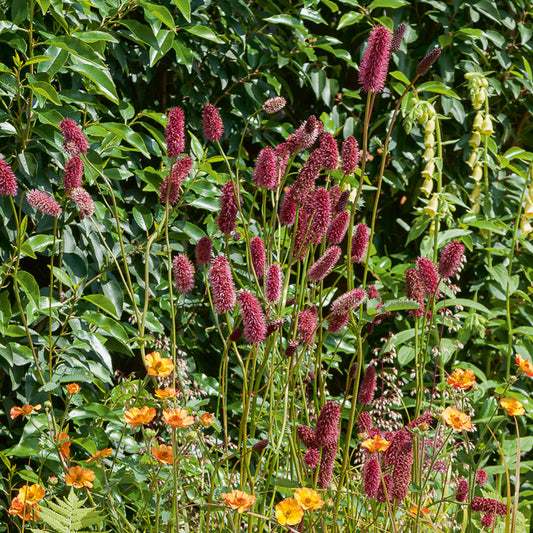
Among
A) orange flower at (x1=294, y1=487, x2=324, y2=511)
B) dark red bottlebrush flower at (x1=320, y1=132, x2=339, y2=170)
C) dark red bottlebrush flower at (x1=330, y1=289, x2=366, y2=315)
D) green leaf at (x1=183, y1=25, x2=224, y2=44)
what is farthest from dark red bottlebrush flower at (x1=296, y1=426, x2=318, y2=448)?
green leaf at (x1=183, y1=25, x2=224, y2=44)

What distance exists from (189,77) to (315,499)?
1.58m

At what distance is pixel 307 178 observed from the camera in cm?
140

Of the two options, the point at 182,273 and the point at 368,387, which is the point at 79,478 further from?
the point at 368,387

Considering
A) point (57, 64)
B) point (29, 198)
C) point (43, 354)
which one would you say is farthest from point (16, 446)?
point (57, 64)

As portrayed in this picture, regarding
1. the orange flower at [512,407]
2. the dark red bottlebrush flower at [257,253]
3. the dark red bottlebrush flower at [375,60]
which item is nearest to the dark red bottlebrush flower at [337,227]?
the dark red bottlebrush flower at [257,253]

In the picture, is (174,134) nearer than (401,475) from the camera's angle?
No

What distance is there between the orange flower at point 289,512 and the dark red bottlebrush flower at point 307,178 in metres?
0.62

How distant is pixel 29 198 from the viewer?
137 cm

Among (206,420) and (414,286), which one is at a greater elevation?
(414,286)

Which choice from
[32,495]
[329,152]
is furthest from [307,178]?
[32,495]

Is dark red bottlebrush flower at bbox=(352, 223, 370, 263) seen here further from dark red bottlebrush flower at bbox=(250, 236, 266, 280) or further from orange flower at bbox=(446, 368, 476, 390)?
orange flower at bbox=(446, 368, 476, 390)

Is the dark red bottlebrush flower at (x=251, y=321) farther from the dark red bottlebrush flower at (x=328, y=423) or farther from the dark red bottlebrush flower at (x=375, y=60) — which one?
the dark red bottlebrush flower at (x=375, y=60)

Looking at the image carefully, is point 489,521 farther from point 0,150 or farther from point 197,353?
point 0,150

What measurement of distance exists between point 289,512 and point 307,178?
675 millimetres
